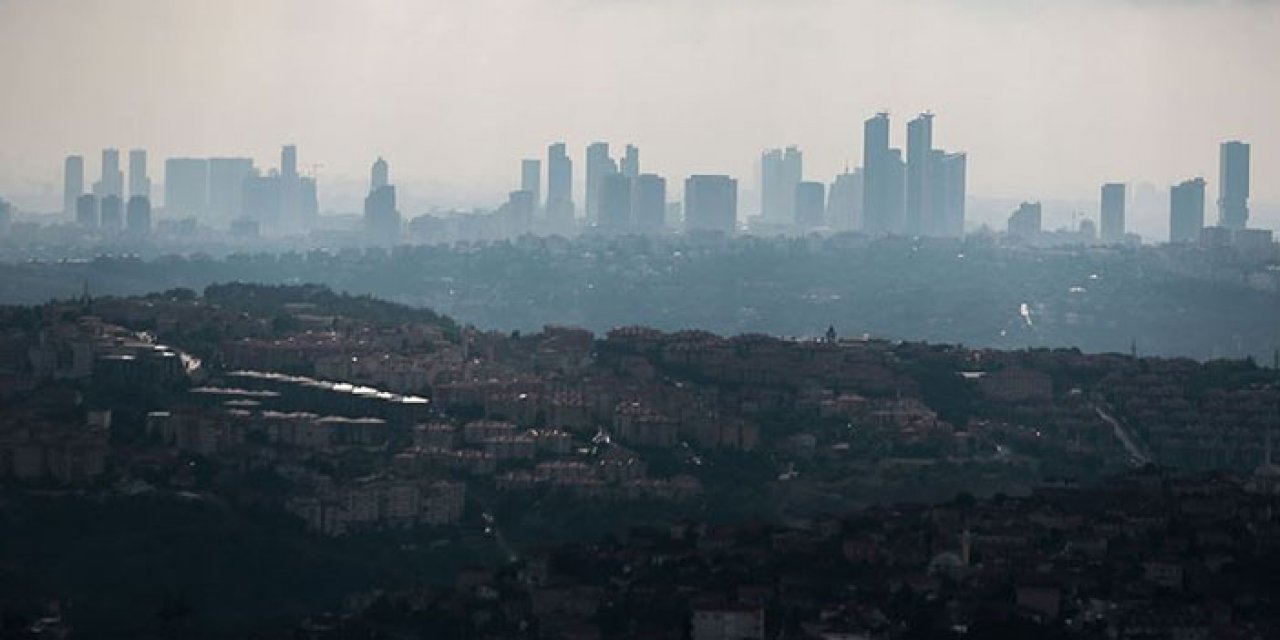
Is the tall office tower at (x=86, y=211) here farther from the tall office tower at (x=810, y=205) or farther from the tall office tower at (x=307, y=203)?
the tall office tower at (x=810, y=205)

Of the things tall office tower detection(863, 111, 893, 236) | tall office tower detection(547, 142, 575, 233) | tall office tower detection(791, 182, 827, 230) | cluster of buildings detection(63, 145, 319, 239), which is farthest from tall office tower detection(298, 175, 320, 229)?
tall office tower detection(863, 111, 893, 236)

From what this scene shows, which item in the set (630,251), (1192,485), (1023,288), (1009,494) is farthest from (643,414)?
(630,251)

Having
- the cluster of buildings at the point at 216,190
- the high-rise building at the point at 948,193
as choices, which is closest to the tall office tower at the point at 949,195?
the high-rise building at the point at 948,193

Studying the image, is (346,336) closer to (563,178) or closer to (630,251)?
(630,251)

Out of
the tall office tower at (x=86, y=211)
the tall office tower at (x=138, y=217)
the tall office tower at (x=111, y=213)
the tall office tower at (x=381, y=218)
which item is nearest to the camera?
the tall office tower at (x=138, y=217)

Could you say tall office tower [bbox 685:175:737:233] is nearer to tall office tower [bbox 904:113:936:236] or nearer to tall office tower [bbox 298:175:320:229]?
tall office tower [bbox 904:113:936:236]

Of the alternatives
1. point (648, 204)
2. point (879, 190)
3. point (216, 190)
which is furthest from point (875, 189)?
point (216, 190)
